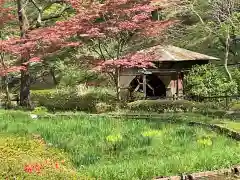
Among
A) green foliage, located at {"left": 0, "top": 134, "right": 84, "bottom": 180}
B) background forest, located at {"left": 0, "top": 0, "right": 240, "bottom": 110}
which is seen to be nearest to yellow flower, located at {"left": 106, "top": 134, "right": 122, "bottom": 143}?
green foliage, located at {"left": 0, "top": 134, "right": 84, "bottom": 180}

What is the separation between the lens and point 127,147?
456 inches

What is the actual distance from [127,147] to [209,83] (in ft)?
46.1

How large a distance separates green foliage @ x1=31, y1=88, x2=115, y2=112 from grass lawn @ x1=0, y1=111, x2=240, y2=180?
29.9 feet

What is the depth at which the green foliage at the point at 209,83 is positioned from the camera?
24.3 meters

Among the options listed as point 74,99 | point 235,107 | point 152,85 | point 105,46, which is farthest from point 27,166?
point 152,85

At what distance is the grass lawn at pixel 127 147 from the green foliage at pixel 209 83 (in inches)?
398

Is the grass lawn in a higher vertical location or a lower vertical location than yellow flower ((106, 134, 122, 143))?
lower

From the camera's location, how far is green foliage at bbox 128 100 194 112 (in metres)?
21.5

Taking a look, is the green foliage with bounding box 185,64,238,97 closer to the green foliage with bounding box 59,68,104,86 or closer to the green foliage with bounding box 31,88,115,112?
the green foliage with bounding box 31,88,115,112

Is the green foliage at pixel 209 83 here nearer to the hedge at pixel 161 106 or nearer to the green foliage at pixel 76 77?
the hedge at pixel 161 106

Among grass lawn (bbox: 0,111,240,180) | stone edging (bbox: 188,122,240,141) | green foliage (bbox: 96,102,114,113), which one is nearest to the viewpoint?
grass lawn (bbox: 0,111,240,180)

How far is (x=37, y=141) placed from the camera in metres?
11.1

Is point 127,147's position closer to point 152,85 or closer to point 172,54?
point 172,54

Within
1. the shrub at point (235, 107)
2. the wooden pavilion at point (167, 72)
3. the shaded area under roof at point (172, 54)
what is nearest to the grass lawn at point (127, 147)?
the shrub at point (235, 107)
